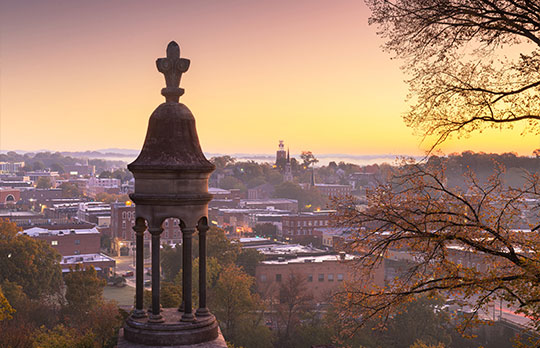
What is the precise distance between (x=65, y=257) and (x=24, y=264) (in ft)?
94.9

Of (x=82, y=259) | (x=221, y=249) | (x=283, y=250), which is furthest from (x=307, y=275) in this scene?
(x=82, y=259)

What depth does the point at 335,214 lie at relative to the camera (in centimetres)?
1529

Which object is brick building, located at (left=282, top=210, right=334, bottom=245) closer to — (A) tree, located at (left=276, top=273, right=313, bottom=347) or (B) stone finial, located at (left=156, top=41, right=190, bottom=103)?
(A) tree, located at (left=276, top=273, right=313, bottom=347)

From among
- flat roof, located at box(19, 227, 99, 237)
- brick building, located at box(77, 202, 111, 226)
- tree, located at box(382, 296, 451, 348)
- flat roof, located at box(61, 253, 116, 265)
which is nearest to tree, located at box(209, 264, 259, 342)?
tree, located at box(382, 296, 451, 348)

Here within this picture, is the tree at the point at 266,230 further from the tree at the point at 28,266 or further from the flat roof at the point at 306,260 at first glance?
the tree at the point at 28,266

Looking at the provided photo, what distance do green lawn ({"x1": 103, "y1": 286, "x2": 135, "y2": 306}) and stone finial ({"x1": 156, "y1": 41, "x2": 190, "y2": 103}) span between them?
61099mm

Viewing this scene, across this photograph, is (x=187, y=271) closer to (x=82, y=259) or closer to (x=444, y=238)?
(x=444, y=238)

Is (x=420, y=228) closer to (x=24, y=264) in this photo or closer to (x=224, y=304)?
(x=224, y=304)

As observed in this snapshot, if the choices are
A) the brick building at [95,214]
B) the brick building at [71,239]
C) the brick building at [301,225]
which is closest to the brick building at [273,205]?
the brick building at [95,214]

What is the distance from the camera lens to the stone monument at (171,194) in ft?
40.5

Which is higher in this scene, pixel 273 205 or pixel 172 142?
pixel 172 142

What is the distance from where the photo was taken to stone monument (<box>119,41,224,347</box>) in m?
12.4

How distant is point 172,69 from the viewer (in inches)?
514

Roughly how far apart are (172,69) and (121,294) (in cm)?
6795
